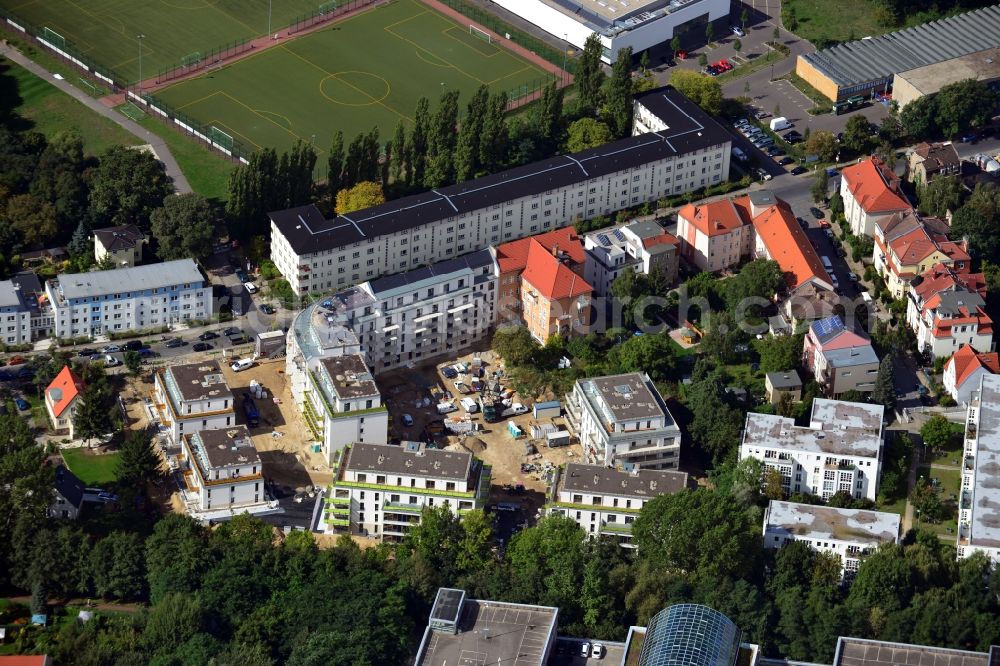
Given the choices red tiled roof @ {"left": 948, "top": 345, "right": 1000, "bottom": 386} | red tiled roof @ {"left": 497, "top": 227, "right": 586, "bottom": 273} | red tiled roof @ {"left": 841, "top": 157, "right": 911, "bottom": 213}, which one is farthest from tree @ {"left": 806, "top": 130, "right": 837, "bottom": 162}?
red tiled roof @ {"left": 948, "top": 345, "right": 1000, "bottom": 386}

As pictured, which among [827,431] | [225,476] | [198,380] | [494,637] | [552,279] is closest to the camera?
[494,637]

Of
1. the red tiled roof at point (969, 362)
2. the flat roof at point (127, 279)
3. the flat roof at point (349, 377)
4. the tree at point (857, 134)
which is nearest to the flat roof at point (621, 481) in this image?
the flat roof at point (349, 377)

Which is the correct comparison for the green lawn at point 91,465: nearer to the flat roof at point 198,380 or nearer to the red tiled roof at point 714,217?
the flat roof at point 198,380

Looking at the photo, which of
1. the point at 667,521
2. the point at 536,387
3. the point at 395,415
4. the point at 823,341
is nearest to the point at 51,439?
the point at 395,415

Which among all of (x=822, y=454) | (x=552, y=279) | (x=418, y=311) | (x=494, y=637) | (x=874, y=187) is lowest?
(x=494, y=637)

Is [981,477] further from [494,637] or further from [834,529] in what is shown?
[494,637]

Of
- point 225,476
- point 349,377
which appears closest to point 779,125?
point 349,377
